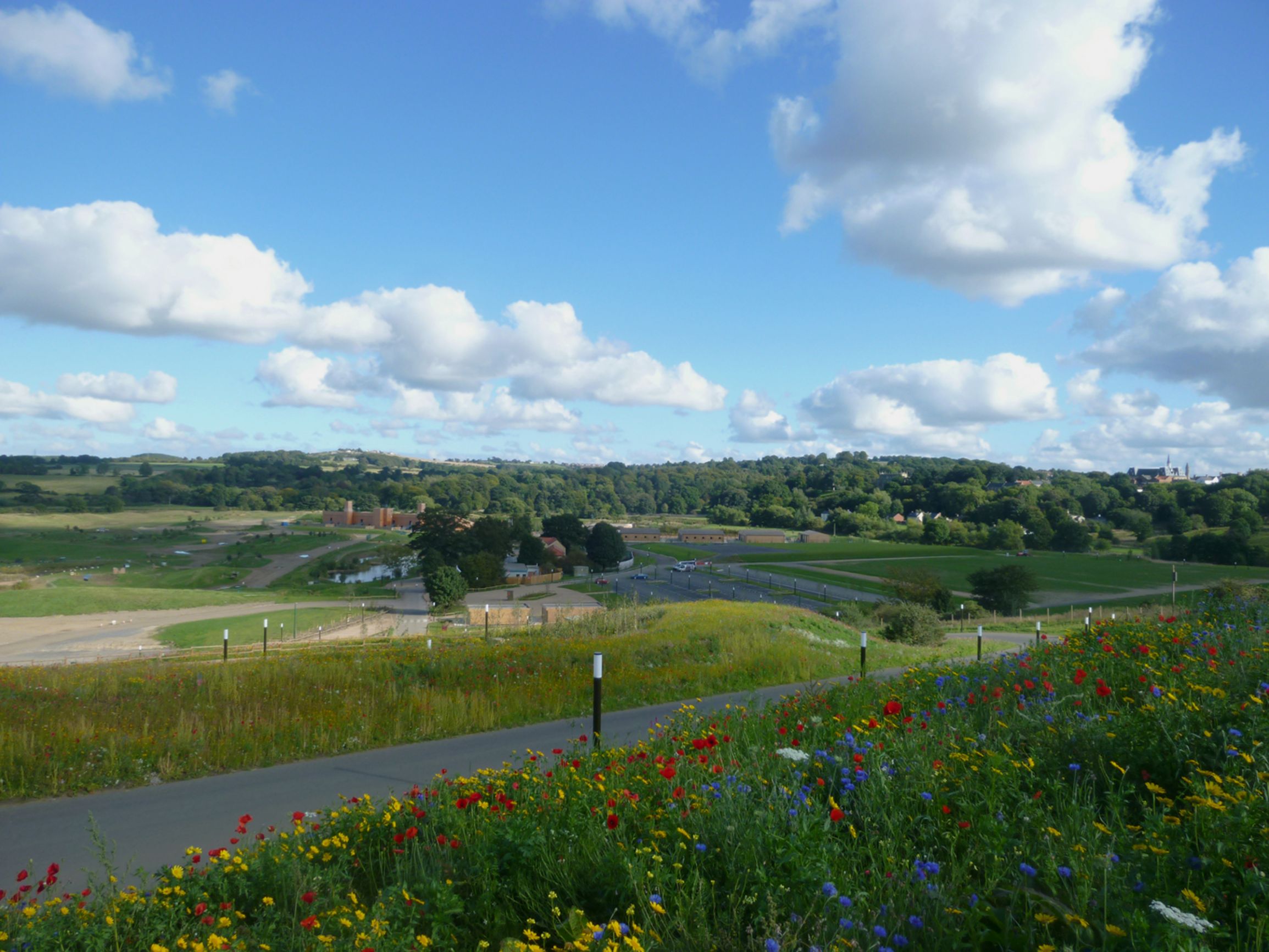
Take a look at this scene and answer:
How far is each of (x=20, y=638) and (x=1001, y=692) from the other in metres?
50.4

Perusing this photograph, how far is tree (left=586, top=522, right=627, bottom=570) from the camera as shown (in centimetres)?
9350

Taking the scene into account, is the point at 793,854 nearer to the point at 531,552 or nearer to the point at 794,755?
the point at 794,755

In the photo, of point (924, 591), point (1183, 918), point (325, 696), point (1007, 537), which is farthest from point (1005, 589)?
point (1007, 537)

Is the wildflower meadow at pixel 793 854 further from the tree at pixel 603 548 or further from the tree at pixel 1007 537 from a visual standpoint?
the tree at pixel 1007 537

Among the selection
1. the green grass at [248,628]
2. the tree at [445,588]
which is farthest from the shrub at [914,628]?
the tree at [445,588]

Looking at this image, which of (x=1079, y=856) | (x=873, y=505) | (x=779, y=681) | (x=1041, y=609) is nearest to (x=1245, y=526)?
(x=1041, y=609)

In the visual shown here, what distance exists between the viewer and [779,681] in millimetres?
13492

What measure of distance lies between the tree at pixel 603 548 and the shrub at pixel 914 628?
6343 centimetres

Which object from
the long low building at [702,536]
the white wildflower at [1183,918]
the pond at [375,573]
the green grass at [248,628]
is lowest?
the pond at [375,573]

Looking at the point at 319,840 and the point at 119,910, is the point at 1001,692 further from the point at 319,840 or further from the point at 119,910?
the point at 119,910

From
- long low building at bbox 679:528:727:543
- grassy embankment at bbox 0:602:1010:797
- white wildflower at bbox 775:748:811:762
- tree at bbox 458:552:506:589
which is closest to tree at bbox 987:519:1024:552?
long low building at bbox 679:528:727:543

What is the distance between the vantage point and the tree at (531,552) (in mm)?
88000

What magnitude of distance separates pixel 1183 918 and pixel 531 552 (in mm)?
87064

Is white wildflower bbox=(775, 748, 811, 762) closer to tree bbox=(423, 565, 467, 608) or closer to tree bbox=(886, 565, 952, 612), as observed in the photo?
tree bbox=(886, 565, 952, 612)
